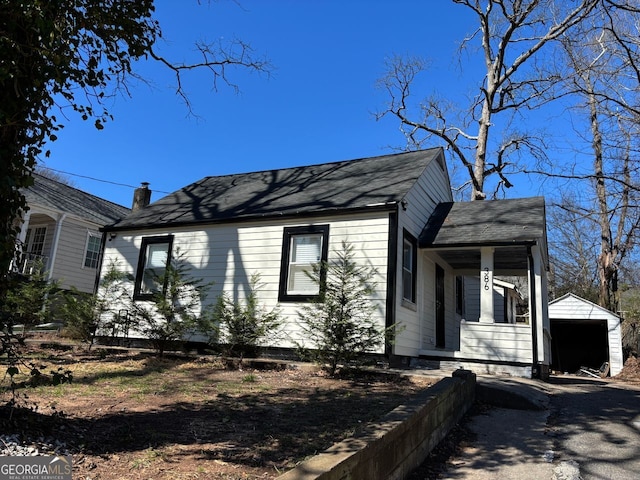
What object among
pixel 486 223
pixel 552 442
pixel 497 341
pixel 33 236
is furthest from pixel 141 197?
pixel 552 442

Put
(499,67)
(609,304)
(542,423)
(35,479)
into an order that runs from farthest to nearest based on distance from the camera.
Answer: (499,67) < (609,304) < (542,423) < (35,479)

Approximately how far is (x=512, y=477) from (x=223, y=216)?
8.81 metres

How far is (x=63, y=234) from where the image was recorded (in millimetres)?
18578

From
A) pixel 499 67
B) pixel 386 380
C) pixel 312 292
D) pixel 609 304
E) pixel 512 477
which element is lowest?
pixel 512 477

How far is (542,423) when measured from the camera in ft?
19.4

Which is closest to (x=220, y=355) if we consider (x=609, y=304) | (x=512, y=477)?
(x=512, y=477)

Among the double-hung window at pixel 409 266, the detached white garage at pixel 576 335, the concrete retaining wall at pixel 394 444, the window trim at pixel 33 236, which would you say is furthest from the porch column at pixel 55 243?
the detached white garage at pixel 576 335

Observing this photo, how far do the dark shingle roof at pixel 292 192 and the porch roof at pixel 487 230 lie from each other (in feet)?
4.47

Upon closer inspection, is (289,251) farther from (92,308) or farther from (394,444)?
(394,444)

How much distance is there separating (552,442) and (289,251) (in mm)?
6395

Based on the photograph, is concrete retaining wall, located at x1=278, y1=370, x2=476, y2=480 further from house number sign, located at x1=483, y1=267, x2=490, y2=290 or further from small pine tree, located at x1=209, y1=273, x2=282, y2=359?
house number sign, located at x1=483, y1=267, x2=490, y2=290

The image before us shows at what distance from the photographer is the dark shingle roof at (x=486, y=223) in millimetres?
9672

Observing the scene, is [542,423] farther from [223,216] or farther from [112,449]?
[223,216]

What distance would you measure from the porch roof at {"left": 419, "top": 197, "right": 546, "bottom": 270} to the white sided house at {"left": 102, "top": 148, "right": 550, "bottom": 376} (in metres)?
0.02
